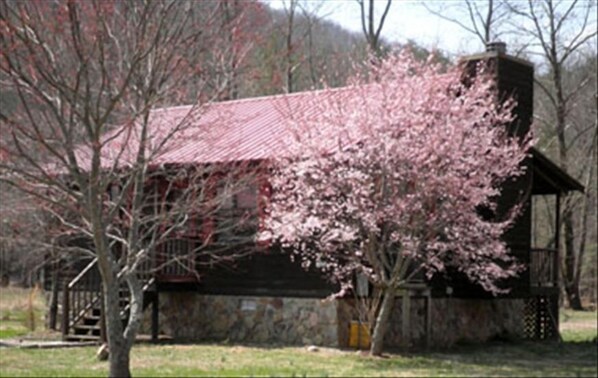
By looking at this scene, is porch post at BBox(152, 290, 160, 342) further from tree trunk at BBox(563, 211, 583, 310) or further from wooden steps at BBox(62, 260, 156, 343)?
tree trunk at BBox(563, 211, 583, 310)

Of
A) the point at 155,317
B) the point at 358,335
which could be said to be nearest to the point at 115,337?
the point at 358,335

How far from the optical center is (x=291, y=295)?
68.9 feet

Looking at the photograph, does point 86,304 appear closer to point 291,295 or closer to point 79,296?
point 79,296

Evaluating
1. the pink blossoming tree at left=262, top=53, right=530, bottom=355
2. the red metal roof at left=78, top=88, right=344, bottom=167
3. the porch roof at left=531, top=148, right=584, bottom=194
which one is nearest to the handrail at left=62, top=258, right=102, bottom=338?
the red metal roof at left=78, top=88, right=344, bottom=167

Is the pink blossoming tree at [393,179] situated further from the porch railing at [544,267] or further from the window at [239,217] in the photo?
the porch railing at [544,267]

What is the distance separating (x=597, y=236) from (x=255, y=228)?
73.0ft

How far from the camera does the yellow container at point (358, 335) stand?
19.8 metres

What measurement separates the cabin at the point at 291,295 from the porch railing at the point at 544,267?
41mm

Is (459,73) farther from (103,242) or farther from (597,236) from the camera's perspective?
(597,236)

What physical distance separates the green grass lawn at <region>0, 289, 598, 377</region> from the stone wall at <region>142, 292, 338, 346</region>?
89 cm

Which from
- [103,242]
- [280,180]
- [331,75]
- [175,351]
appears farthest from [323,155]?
[331,75]

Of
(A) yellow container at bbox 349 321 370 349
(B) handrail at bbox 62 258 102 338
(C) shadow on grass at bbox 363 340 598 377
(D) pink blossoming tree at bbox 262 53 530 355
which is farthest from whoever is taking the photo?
(B) handrail at bbox 62 258 102 338

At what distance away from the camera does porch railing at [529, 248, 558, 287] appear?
78.6ft

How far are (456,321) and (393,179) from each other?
5.00 metres
